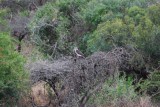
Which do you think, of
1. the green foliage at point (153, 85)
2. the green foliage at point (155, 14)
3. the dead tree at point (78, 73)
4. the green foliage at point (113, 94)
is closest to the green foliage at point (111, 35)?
the green foliage at point (155, 14)

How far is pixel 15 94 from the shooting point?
9438 mm

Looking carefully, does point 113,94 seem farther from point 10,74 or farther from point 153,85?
point 10,74

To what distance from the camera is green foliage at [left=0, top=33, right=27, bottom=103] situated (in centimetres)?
893

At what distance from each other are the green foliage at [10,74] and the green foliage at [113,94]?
1787 millimetres

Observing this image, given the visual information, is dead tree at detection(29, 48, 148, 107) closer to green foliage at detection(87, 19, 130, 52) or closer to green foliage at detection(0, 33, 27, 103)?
green foliage at detection(0, 33, 27, 103)

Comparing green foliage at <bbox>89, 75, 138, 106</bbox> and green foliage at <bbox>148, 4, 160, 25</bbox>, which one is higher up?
green foliage at <bbox>148, 4, 160, 25</bbox>

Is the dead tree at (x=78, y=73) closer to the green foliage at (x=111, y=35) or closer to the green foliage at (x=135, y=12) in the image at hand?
the green foliage at (x=111, y=35)

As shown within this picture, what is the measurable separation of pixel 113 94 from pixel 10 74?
2.55m

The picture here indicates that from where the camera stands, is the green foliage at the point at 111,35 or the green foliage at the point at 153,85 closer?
the green foliage at the point at 153,85

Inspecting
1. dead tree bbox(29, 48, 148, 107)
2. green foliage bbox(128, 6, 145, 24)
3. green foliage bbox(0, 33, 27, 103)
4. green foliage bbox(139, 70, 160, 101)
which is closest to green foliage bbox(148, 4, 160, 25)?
green foliage bbox(128, 6, 145, 24)

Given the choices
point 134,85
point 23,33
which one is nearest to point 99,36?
point 134,85

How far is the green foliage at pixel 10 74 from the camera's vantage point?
29.3 feet

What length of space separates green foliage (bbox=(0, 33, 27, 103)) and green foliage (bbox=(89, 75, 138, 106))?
1.79 meters

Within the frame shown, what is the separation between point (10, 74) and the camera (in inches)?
357
